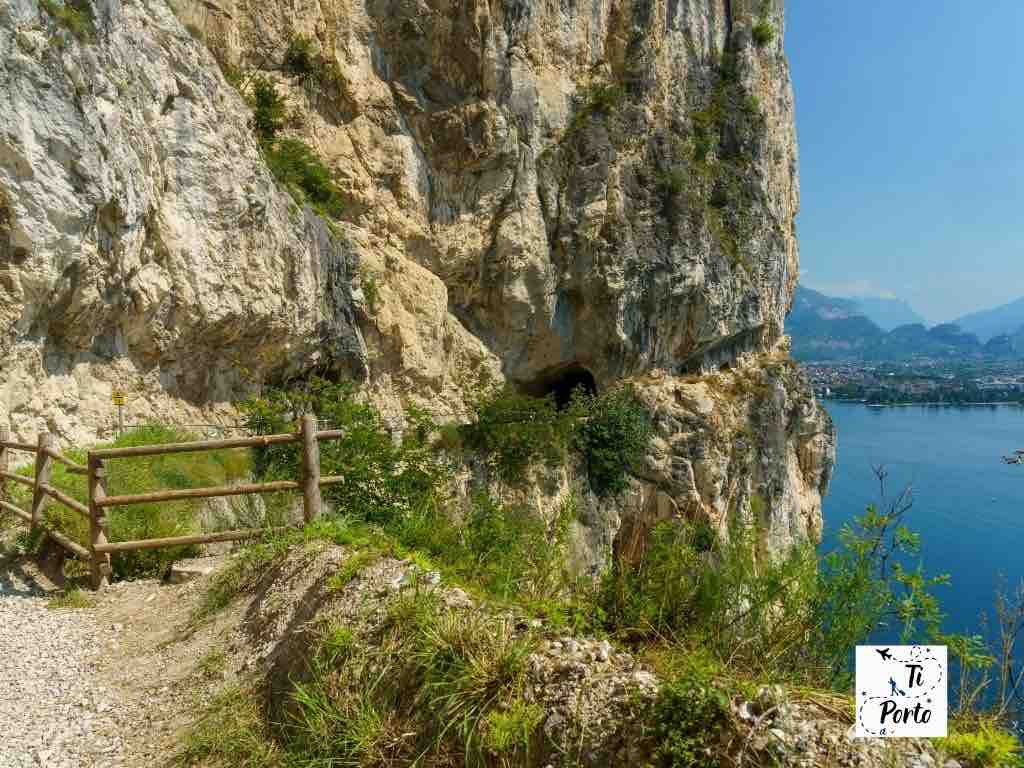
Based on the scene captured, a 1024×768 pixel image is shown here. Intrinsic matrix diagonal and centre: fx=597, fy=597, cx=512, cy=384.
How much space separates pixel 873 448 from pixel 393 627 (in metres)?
63.1

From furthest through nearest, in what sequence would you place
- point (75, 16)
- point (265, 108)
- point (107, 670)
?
point (265, 108) → point (75, 16) → point (107, 670)

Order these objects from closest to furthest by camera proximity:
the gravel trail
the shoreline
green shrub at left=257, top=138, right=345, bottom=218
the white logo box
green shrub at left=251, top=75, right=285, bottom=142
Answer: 1. the white logo box
2. the gravel trail
3. green shrub at left=257, top=138, right=345, bottom=218
4. green shrub at left=251, top=75, right=285, bottom=142
5. the shoreline

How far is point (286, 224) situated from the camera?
1107 centimetres

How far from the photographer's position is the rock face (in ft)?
24.6

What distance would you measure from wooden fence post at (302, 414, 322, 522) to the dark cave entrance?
1519 cm

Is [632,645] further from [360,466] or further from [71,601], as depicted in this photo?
[71,601]

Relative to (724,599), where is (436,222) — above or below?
above

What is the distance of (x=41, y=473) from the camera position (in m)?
5.57

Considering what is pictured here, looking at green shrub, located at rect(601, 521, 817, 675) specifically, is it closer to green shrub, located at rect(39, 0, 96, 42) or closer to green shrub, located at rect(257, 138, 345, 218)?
green shrub, located at rect(39, 0, 96, 42)

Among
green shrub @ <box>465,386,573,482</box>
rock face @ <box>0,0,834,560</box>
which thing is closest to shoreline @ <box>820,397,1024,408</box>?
rock face @ <box>0,0,834,560</box>

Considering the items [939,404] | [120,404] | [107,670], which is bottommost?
[939,404]

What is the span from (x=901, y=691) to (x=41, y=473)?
674 cm

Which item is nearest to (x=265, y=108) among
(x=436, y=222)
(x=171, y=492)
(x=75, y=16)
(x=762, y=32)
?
(x=436, y=222)

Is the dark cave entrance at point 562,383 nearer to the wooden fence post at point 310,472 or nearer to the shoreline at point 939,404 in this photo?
the wooden fence post at point 310,472
